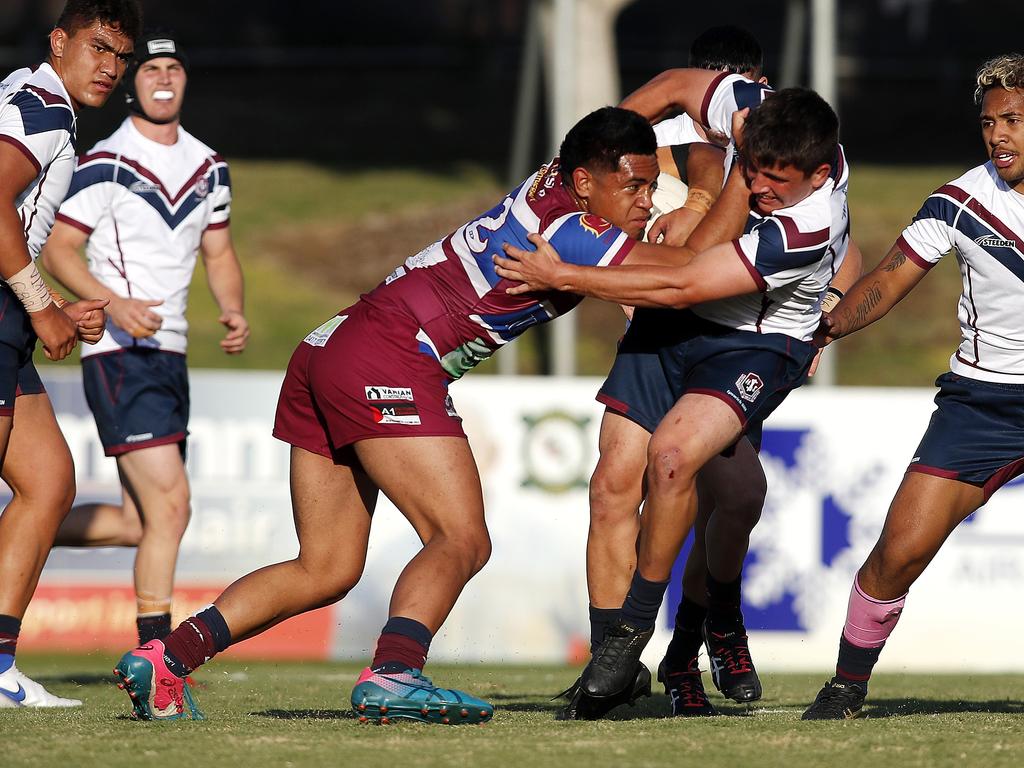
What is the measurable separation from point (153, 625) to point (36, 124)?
259cm

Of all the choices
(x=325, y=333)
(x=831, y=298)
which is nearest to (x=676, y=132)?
(x=831, y=298)

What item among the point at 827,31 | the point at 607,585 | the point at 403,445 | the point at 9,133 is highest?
the point at 827,31

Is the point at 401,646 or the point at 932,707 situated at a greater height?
the point at 401,646

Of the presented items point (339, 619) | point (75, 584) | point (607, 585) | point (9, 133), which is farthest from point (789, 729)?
point (75, 584)

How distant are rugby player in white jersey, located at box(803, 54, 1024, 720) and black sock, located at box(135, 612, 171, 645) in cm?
301

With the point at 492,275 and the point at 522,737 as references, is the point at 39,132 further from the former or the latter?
the point at 522,737

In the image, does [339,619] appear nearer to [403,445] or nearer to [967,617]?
[967,617]

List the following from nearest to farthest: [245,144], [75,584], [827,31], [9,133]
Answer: [9,133] → [75,584] → [827,31] → [245,144]

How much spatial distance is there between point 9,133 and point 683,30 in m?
23.8

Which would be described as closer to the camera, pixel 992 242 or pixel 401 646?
pixel 401 646

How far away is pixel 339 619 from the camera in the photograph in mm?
9234

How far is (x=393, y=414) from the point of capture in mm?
4730

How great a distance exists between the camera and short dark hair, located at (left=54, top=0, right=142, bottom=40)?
540 centimetres

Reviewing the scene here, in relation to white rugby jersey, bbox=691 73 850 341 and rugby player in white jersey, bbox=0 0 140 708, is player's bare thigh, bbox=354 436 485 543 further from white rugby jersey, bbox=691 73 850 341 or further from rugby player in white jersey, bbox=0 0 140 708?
rugby player in white jersey, bbox=0 0 140 708
